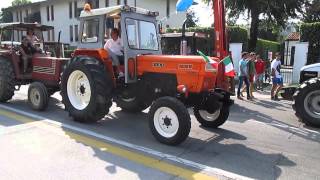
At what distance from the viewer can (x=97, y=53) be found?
8211 mm

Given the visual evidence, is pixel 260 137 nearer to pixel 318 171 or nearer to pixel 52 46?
pixel 318 171

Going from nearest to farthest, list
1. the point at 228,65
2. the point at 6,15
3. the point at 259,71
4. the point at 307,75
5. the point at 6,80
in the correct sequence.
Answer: the point at 228,65 → the point at 307,75 → the point at 6,80 → the point at 259,71 → the point at 6,15

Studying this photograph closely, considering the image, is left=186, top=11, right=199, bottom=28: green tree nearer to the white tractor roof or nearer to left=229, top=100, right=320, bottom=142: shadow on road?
left=229, top=100, right=320, bottom=142: shadow on road

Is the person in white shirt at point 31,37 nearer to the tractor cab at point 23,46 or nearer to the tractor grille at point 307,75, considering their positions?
the tractor cab at point 23,46

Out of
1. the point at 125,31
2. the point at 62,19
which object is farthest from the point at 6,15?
the point at 125,31

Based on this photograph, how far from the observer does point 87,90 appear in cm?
848

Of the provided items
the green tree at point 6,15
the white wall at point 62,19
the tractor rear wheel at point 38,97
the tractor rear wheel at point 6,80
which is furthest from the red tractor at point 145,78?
the green tree at point 6,15

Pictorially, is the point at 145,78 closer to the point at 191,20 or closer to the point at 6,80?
the point at 6,80

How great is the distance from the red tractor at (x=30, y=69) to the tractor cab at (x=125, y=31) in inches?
59.9

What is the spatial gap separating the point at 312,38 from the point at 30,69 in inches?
586

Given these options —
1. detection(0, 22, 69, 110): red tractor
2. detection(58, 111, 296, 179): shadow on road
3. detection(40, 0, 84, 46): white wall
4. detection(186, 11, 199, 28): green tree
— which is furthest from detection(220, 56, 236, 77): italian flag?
detection(40, 0, 84, 46): white wall

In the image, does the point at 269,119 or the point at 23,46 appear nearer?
the point at 269,119

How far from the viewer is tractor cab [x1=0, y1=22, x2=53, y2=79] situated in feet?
34.6

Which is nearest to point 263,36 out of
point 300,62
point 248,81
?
point 300,62
